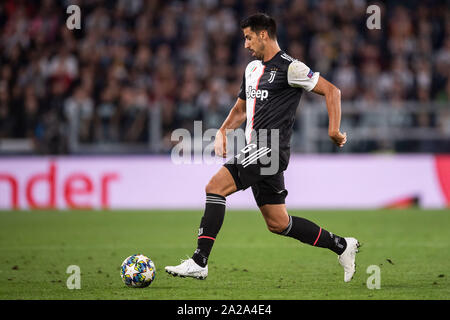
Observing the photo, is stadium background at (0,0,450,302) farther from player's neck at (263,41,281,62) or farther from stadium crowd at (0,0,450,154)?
player's neck at (263,41,281,62)

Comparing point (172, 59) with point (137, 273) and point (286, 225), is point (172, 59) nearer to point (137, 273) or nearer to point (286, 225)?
point (286, 225)

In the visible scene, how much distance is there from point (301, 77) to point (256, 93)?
445 mm

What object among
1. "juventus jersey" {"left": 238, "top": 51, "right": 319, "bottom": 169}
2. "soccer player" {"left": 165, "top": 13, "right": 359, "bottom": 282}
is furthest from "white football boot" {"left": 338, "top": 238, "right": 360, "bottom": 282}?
"juventus jersey" {"left": 238, "top": 51, "right": 319, "bottom": 169}

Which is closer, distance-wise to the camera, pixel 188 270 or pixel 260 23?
pixel 188 270

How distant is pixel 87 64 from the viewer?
1731 centimetres

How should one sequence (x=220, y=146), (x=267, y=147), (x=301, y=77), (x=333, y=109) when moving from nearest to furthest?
(x=333, y=109), (x=301, y=77), (x=267, y=147), (x=220, y=146)

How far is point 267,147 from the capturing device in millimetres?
6582

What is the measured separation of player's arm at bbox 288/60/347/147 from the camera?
6.31 metres

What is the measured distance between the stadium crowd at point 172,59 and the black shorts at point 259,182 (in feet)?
29.0

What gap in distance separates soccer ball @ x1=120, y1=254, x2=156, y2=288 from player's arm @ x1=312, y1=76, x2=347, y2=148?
186 cm

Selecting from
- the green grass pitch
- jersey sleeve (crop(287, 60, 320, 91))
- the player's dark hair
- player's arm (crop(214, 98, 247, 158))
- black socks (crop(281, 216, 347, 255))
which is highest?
the player's dark hair

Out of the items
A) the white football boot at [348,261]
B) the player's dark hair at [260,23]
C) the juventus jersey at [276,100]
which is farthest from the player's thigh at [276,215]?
the player's dark hair at [260,23]

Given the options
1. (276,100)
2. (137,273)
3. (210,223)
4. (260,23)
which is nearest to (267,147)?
(276,100)

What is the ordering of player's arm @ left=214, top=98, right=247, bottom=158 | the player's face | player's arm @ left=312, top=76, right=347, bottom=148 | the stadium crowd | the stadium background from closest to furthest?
1. player's arm @ left=312, top=76, right=347, bottom=148
2. the player's face
3. player's arm @ left=214, top=98, right=247, bottom=158
4. the stadium background
5. the stadium crowd
